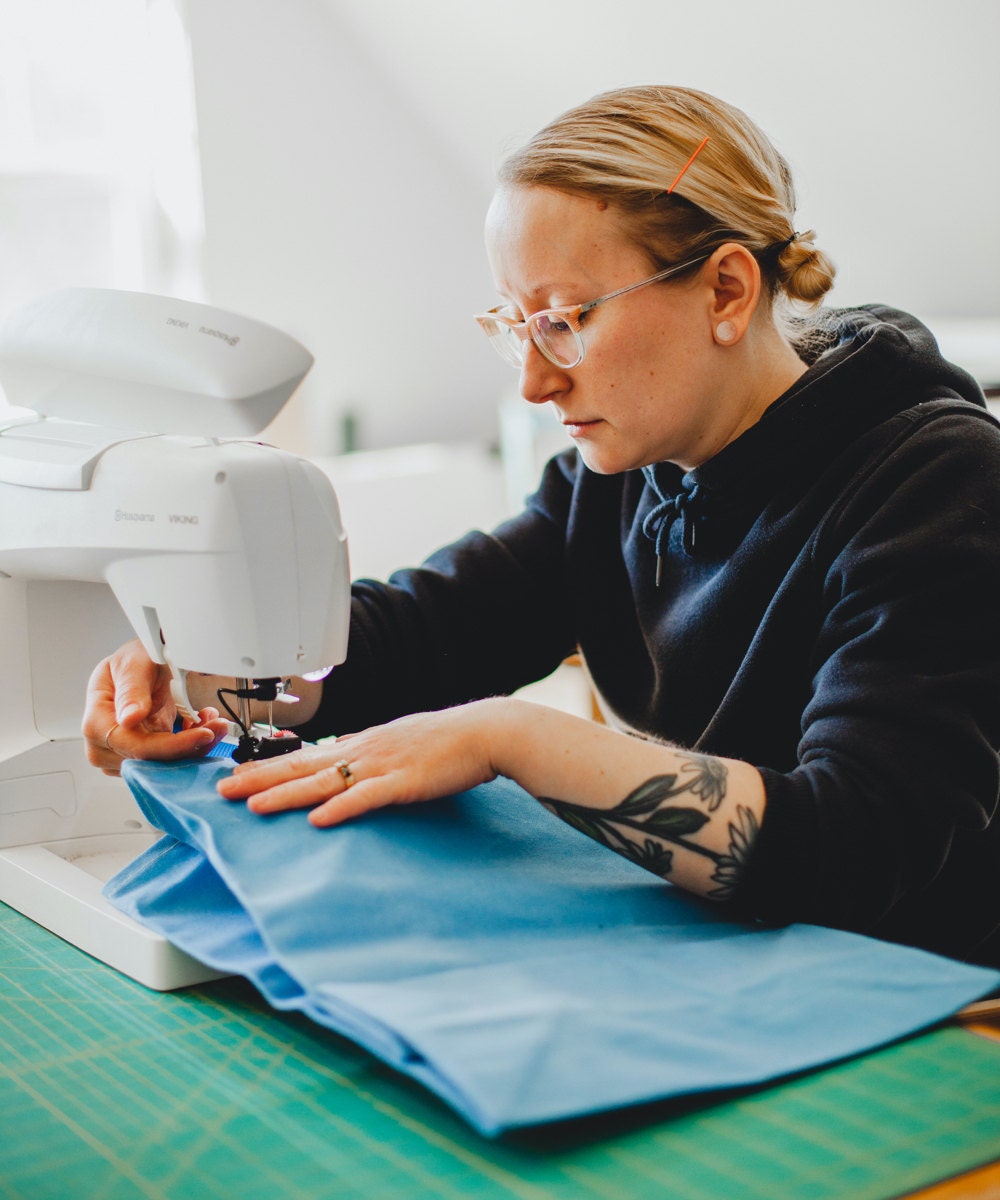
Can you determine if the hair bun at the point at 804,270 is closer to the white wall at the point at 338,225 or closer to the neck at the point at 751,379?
the neck at the point at 751,379

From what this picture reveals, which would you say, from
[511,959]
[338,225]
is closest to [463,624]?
[511,959]

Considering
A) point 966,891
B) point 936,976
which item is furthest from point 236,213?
point 936,976

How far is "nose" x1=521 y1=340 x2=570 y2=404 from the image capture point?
3.96 ft

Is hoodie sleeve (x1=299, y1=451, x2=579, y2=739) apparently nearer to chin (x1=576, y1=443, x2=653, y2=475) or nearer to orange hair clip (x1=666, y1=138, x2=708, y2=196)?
chin (x1=576, y1=443, x2=653, y2=475)

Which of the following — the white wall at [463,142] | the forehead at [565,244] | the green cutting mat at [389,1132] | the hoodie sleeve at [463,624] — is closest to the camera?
the green cutting mat at [389,1132]

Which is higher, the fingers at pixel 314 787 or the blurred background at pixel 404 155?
the blurred background at pixel 404 155

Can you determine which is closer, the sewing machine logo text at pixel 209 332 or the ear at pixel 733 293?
the sewing machine logo text at pixel 209 332

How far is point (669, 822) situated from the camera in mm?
913

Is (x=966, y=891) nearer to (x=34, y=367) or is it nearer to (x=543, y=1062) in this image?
(x=543, y=1062)

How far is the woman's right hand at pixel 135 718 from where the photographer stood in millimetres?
1064

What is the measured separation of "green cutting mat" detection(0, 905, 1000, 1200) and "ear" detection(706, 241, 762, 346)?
70cm

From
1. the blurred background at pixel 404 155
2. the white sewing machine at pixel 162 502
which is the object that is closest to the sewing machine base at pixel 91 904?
the white sewing machine at pixel 162 502

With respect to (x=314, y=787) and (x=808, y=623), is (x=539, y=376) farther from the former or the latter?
(x=314, y=787)

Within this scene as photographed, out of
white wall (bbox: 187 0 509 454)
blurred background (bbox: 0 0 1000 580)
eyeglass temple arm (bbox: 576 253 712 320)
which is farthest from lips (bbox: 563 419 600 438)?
white wall (bbox: 187 0 509 454)
